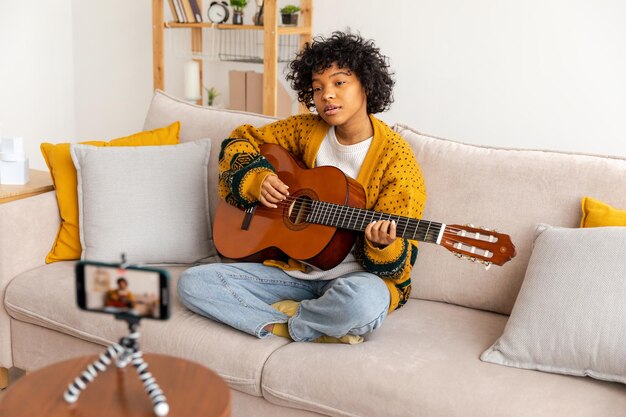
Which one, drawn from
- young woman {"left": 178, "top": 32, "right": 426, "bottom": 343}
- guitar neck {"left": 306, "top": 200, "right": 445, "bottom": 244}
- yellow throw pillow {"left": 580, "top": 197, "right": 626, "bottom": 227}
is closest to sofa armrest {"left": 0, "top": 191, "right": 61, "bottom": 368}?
young woman {"left": 178, "top": 32, "right": 426, "bottom": 343}

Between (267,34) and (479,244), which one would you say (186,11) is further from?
(479,244)

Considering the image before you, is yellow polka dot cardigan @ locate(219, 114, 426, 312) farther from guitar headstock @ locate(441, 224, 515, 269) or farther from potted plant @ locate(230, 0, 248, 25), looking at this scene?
potted plant @ locate(230, 0, 248, 25)

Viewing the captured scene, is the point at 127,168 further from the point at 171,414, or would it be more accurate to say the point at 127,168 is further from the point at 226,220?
the point at 171,414

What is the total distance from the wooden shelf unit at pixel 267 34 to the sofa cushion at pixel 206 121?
3.12 ft

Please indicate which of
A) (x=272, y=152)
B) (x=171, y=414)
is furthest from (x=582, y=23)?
(x=171, y=414)

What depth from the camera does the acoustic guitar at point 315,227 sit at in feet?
5.62

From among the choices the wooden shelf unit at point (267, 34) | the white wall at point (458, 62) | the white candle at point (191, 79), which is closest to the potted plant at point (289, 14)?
the wooden shelf unit at point (267, 34)

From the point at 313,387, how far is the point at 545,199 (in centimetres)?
78

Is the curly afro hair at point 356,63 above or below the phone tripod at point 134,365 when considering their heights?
above

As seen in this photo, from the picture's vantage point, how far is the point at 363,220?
1904 mm

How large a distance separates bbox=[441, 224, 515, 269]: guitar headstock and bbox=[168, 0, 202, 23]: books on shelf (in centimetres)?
248

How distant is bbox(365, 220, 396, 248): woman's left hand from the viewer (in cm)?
182

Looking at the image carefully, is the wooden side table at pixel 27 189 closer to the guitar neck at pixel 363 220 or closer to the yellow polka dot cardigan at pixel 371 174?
the yellow polka dot cardigan at pixel 371 174

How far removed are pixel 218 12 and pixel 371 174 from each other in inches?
79.7
